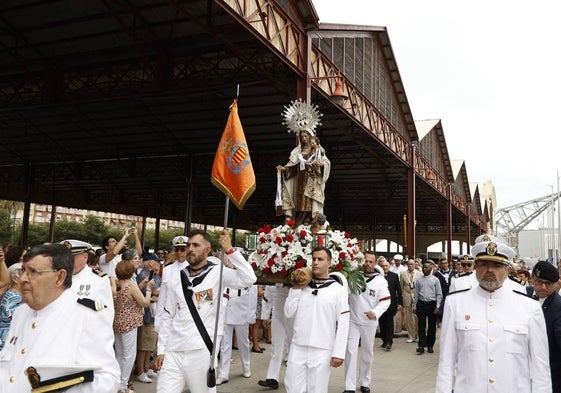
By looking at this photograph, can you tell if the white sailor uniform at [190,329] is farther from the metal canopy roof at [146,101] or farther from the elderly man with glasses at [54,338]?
the metal canopy roof at [146,101]

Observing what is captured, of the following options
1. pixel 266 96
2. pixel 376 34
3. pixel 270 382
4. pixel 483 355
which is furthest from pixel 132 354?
pixel 376 34

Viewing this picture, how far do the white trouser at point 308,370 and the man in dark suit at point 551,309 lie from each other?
2.13 m

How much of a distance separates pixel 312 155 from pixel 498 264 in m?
4.92

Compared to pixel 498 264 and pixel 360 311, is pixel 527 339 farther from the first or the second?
pixel 360 311

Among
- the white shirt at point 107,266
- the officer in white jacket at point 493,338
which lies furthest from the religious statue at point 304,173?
the officer in white jacket at point 493,338

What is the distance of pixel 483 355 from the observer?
11.9 ft

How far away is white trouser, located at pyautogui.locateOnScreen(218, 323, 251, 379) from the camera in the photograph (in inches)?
308

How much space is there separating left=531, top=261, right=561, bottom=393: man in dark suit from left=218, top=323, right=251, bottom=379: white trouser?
187 inches

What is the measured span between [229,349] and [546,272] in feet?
16.2

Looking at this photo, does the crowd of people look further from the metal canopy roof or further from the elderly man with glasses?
the metal canopy roof

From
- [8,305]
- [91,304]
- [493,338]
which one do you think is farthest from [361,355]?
[91,304]

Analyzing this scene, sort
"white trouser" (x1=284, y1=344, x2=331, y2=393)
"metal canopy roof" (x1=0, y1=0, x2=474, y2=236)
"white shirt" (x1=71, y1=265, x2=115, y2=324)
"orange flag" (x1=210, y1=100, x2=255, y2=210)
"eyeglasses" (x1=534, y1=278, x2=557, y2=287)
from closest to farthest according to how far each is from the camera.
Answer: "white shirt" (x1=71, y1=265, x2=115, y2=324) → "eyeglasses" (x1=534, y1=278, x2=557, y2=287) → "white trouser" (x1=284, y1=344, x2=331, y2=393) → "orange flag" (x1=210, y1=100, x2=255, y2=210) → "metal canopy roof" (x1=0, y1=0, x2=474, y2=236)

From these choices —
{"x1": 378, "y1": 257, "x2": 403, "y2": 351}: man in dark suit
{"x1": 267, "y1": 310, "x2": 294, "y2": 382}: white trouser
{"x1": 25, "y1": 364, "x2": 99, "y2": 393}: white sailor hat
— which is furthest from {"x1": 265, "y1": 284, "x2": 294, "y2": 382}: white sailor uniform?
{"x1": 25, "y1": 364, "x2": 99, "y2": 393}: white sailor hat

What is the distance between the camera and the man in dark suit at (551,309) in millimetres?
4379
